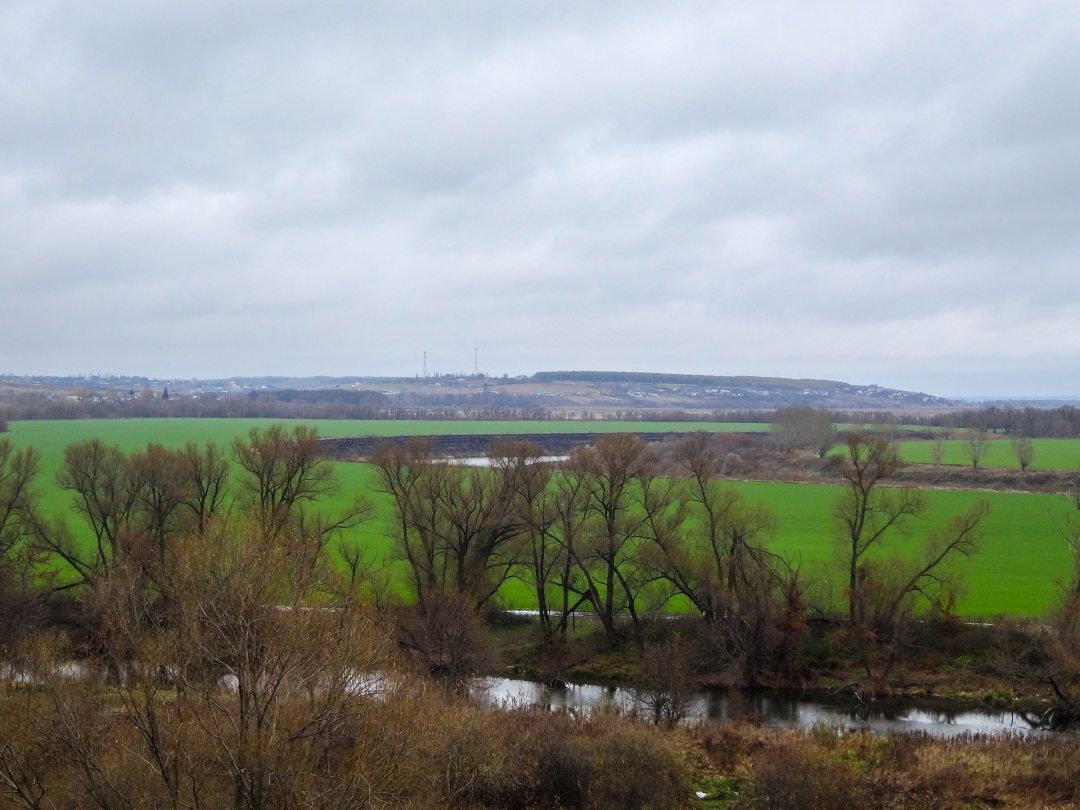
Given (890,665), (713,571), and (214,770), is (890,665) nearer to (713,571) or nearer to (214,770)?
(713,571)

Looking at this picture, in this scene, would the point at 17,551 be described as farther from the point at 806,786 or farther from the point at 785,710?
the point at 806,786

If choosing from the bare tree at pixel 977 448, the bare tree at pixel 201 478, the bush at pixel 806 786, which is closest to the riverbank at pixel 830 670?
the bush at pixel 806 786

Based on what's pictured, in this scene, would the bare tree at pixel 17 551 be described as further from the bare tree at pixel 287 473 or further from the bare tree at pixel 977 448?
the bare tree at pixel 977 448

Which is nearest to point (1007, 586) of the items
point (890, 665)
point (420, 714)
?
point (890, 665)

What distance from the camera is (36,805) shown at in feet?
45.9

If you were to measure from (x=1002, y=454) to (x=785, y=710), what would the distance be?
77.0 m

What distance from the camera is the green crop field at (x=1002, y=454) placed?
8638cm

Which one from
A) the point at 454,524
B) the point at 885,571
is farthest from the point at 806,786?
the point at 454,524

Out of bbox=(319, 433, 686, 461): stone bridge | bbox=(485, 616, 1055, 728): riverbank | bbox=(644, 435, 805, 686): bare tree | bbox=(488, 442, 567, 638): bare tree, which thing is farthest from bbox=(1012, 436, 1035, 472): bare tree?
bbox=(488, 442, 567, 638): bare tree

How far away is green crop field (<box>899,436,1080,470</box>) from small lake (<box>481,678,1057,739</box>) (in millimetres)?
56462

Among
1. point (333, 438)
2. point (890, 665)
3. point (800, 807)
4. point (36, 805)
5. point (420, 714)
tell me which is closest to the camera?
point (36, 805)

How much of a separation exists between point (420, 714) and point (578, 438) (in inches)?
4380

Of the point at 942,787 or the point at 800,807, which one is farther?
the point at 942,787

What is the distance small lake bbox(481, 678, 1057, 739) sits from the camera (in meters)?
31.2
